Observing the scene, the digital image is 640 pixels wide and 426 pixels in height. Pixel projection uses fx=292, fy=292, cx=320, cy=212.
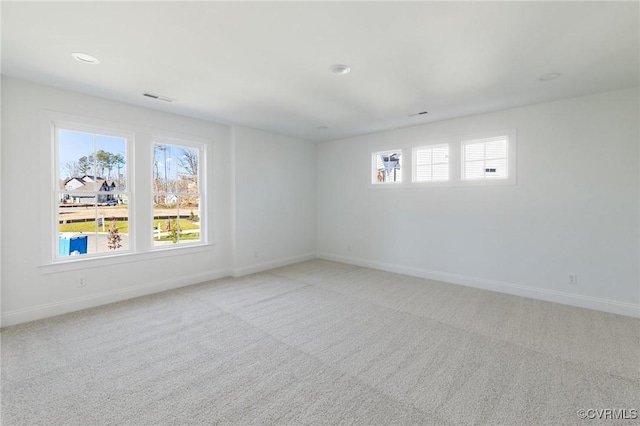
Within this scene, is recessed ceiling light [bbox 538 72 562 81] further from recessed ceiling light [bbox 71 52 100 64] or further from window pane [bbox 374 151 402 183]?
recessed ceiling light [bbox 71 52 100 64]

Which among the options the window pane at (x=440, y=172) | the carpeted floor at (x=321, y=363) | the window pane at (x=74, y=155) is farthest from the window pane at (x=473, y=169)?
the window pane at (x=74, y=155)

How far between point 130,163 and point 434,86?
4.07 m

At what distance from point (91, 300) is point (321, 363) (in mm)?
3140

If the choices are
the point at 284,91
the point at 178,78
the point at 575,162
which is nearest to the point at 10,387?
the point at 178,78

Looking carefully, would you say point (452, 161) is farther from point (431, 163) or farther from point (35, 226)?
point (35, 226)

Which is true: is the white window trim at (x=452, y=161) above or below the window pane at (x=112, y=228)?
above

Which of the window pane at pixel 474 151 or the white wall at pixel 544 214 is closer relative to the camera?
the white wall at pixel 544 214

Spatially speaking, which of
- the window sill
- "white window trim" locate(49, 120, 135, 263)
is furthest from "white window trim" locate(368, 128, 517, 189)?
"white window trim" locate(49, 120, 135, 263)

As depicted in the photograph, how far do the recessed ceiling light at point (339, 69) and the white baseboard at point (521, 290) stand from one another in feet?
11.6

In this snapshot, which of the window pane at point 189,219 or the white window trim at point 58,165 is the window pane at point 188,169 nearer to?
the window pane at point 189,219

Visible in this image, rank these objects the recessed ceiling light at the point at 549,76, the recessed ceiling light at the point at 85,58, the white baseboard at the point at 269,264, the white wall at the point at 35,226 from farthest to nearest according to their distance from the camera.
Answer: the white baseboard at the point at 269,264, the white wall at the point at 35,226, the recessed ceiling light at the point at 549,76, the recessed ceiling light at the point at 85,58

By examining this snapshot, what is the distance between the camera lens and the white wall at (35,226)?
123 inches

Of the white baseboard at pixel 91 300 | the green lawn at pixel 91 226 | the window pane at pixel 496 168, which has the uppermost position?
the window pane at pixel 496 168

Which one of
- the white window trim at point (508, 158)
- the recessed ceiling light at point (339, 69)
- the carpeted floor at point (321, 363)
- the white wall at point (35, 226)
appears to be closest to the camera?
the carpeted floor at point (321, 363)
